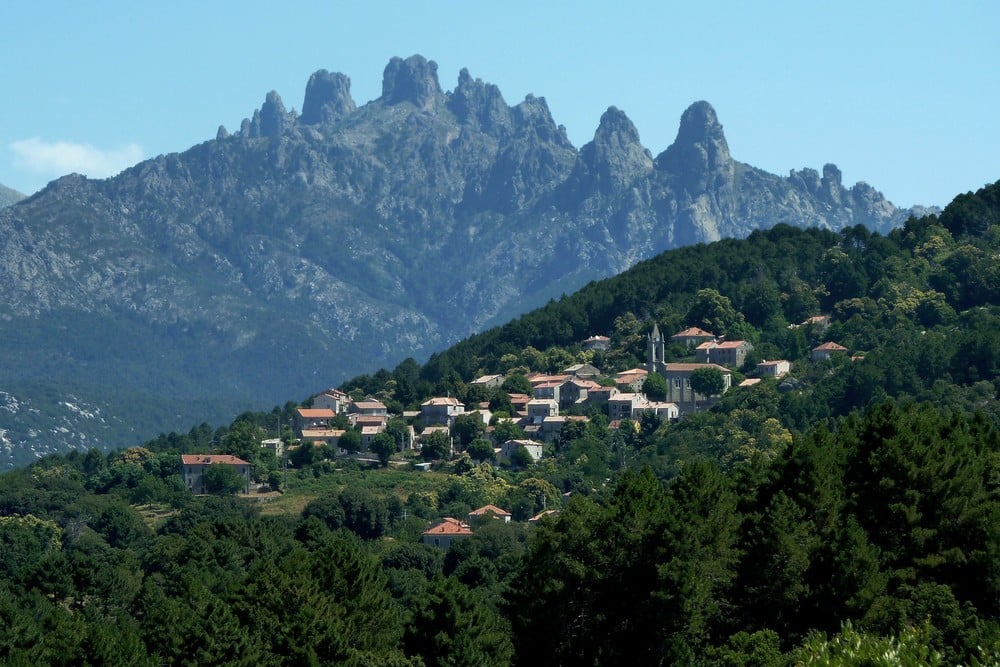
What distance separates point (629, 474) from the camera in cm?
6969

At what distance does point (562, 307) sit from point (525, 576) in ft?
395

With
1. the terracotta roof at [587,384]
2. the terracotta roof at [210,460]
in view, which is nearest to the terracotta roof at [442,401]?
the terracotta roof at [587,384]

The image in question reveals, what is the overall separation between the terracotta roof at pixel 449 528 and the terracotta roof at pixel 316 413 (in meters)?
42.8

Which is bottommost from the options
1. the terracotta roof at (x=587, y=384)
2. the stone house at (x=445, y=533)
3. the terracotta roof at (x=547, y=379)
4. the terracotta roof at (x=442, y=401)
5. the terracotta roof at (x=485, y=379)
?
the stone house at (x=445, y=533)

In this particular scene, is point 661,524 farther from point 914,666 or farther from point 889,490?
point 914,666

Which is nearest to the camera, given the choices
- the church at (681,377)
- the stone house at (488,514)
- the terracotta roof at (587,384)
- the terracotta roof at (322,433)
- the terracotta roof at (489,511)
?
the stone house at (488,514)

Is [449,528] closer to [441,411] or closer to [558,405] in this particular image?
[441,411]

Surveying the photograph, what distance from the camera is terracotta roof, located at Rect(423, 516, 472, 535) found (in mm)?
122500

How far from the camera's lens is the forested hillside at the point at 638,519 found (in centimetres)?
6025

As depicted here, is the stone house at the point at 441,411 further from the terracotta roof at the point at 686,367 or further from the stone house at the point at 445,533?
the stone house at the point at 445,533

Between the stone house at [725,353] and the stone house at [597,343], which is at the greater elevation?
the stone house at [597,343]

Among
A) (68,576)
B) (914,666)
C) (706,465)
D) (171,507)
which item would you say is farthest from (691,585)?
(171,507)

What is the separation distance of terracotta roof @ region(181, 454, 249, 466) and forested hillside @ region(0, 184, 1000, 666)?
1.71m

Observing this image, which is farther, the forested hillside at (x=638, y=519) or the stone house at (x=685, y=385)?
the stone house at (x=685, y=385)
